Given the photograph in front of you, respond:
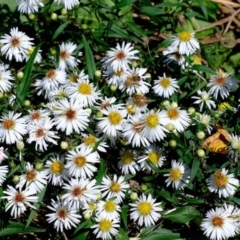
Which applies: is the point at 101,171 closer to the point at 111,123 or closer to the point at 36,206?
the point at 111,123

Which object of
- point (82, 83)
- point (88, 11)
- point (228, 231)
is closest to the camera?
point (228, 231)

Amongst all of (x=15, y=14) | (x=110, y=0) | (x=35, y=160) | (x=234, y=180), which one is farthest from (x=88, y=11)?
(x=234, y=180)

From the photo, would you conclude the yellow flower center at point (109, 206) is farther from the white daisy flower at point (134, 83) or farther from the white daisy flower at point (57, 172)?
the white daisy flower at point (134, 83)

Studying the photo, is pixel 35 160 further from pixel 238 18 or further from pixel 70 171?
pixel 238 18

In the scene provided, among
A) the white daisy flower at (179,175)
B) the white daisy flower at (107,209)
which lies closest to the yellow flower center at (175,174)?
the white daisy flower at (179,175)

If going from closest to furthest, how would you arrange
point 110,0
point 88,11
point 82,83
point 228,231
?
point 228,231, point 82,83, point 88,11, point 110,0

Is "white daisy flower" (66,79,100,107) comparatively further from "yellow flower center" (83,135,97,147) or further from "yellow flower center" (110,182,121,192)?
"yellow flower center" (110,182,121,192)

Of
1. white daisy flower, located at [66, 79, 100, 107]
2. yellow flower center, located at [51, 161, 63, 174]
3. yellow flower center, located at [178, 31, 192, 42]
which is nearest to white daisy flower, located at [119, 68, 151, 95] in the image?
white daisy flower, located at [66, 79, 100, 107]
